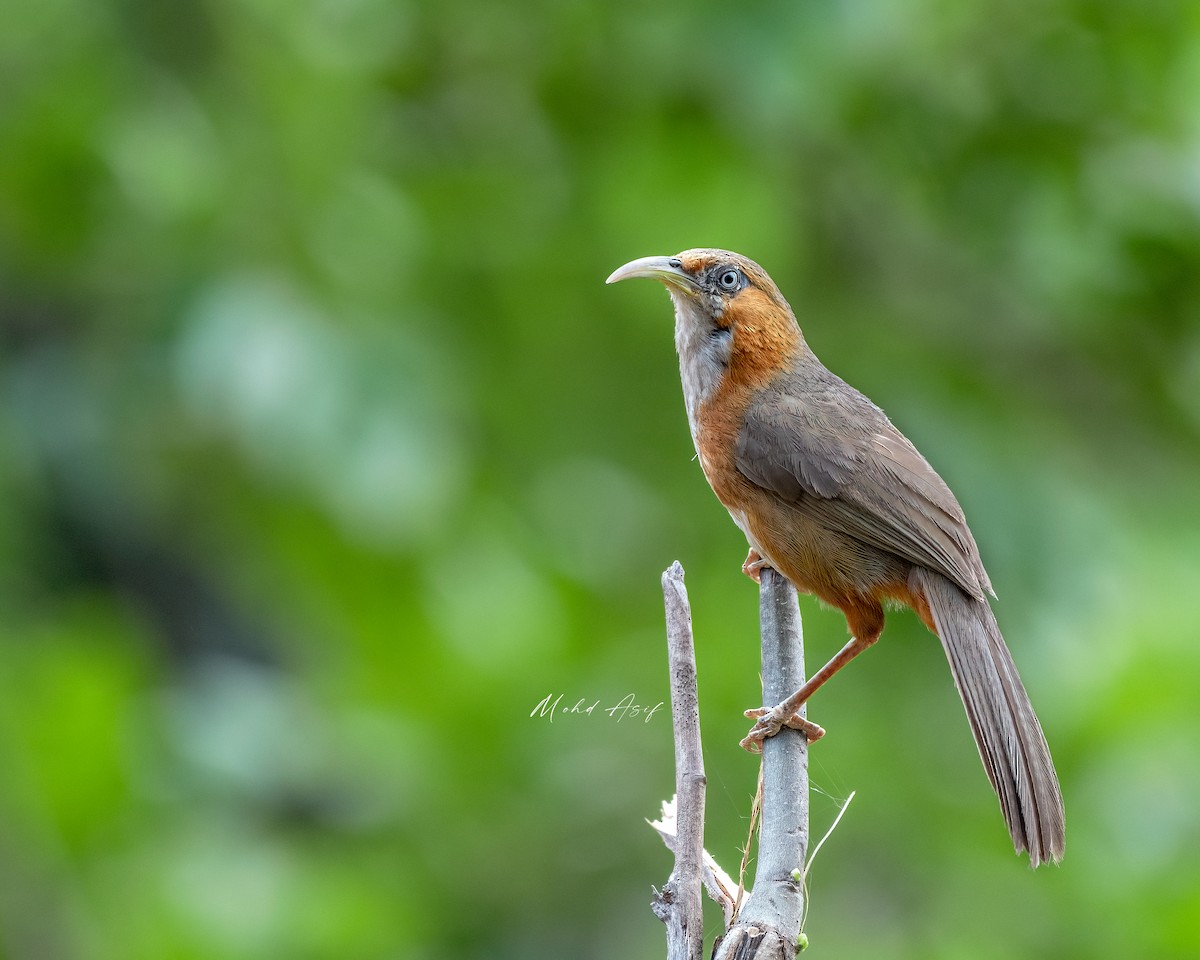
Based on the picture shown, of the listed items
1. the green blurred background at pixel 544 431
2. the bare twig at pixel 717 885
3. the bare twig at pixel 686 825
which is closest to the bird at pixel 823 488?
the bare twig at pixel 717 885

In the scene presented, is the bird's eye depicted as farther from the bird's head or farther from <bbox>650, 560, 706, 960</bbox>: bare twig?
<bbox>650, 560, 706, 960</bbox>: bare twig

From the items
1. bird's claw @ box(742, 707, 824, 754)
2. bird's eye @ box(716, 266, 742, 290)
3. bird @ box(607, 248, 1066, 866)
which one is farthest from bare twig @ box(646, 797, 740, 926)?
bird's eye @ box(716, 266, 742, 290)

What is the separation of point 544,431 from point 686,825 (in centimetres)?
382

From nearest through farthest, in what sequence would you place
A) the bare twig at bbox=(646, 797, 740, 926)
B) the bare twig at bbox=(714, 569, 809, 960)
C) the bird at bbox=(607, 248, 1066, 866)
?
the bare twig at bbox=(714, 569, 809, 960), the bare twig at bbox=(646, 797, 740, 926), the bird at bbox=(607, 248, 1066, 866)

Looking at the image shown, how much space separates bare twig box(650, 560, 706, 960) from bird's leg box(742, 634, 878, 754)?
0.59 m

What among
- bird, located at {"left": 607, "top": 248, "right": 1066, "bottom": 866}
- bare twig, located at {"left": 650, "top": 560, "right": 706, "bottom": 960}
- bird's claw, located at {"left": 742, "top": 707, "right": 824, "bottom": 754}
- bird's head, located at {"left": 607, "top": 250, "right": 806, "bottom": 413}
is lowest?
bare twig, located at {"left": 650, "top": 560, "right": 706, "bottom": 960}

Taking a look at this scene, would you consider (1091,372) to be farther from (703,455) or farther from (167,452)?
(167,452)

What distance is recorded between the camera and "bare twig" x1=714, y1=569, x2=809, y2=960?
2.31m

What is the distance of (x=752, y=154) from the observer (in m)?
5.49

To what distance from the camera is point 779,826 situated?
2.55 metres

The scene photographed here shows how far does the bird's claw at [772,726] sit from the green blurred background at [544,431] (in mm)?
1654

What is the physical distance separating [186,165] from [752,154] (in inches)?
81.9

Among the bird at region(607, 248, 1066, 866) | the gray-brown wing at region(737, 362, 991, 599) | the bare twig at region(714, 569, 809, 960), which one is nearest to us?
the bare twig at region(714, 569, 809, 960)

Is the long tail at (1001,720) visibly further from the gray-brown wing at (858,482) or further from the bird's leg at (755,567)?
the bird's leg at (755,567)
